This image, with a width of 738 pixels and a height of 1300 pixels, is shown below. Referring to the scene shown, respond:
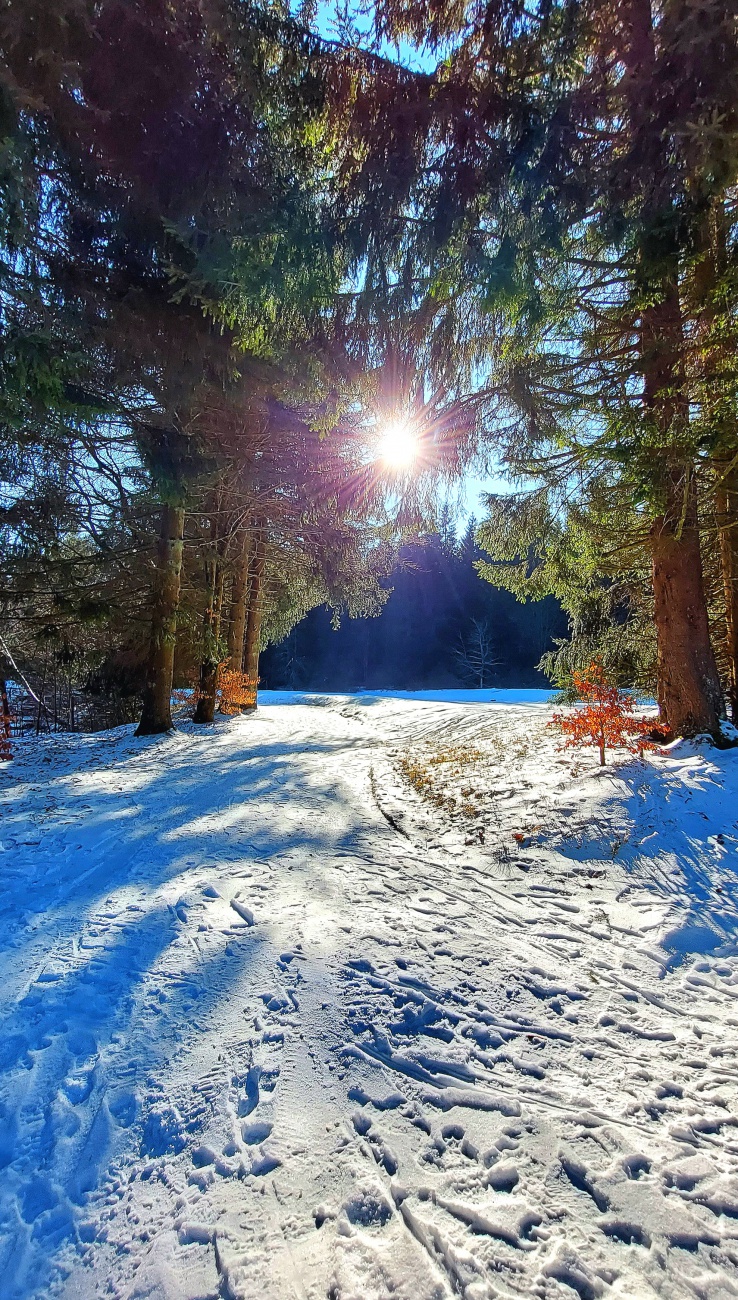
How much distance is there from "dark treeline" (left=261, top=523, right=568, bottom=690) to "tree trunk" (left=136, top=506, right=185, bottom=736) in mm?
24574

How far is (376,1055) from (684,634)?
461cm

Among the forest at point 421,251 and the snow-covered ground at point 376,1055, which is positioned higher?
the forest at point 421,251

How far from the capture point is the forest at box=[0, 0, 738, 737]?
139 inches

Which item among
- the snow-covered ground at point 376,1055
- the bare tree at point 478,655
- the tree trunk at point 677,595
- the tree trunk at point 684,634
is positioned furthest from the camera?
the bare tree at point 478,655

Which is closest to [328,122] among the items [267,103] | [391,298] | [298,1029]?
[267,103]

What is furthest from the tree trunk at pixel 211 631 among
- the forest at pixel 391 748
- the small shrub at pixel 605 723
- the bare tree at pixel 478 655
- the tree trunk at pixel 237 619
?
the bare tree at pixel 478 655

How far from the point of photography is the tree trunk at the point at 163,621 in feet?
26.8

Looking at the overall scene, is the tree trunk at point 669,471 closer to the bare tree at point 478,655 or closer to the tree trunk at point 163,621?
the tree trunk at point 163,621

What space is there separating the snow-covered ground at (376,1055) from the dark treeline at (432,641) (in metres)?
29.7

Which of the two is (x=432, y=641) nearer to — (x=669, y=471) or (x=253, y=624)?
(x=253, y=624)

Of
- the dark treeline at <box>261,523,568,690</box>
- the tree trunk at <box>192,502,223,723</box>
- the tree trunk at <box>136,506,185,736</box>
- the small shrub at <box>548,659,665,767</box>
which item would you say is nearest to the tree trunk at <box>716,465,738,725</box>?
the small shrub at <box>548,659,665,767</box>

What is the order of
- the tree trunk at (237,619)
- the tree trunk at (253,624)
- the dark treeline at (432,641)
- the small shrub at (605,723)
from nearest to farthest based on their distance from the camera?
1. the small shrub at (605,723)
2. the tree trunk at (237,619)
3. the tree trunk at (253,624)
4. the dark treeline at (432,641)

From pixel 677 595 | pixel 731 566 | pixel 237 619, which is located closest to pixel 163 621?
pixel 237 619

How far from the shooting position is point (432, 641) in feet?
144
